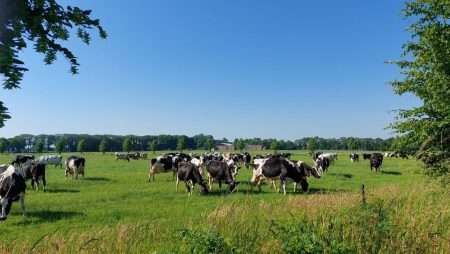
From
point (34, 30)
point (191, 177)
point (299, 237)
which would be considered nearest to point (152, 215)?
point (191, 177)

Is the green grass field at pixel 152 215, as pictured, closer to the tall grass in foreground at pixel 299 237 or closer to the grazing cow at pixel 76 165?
the tall grass in foreground at pixel 299 237

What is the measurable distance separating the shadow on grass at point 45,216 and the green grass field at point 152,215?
3 cm

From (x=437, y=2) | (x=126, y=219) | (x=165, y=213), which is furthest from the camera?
(x=165, y=213)

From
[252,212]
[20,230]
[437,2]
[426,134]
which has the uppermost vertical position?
[437,2]

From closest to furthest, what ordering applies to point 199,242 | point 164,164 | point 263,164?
point 199,242 < point 263,164 < point 164,164

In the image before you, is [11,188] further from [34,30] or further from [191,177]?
[34,30]

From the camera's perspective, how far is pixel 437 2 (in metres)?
11.0

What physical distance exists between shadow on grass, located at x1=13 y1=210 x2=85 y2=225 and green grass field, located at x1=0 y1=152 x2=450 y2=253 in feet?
0.11

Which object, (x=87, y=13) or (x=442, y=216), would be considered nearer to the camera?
(x=87, y=13)

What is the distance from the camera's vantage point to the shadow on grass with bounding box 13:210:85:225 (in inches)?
504

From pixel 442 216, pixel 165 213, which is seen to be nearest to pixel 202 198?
pixel 165 213

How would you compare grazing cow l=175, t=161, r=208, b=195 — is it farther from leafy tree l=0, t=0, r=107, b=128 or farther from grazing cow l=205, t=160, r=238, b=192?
leafy tree l=0, t=0, r=107, b=128

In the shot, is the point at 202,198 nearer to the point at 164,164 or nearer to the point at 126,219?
the point at 126,219

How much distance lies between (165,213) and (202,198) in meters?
4.16
